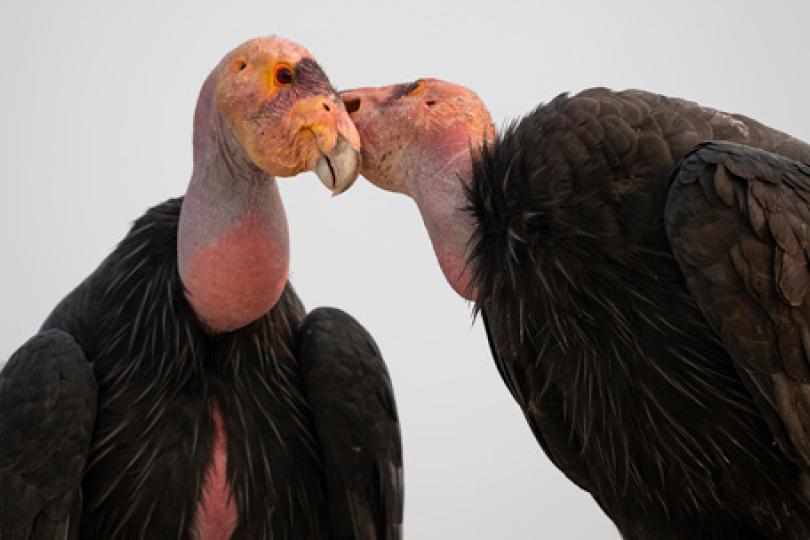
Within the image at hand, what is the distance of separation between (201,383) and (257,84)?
0.78m

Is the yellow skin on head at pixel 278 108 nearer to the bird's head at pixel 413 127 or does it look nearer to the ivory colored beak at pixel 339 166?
the ivory colored beak at pixel 339 166

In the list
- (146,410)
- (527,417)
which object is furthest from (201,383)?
(527,417)

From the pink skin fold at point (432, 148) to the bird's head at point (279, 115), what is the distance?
349 millimetres

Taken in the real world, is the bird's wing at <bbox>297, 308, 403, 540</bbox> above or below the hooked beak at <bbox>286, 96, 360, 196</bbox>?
below

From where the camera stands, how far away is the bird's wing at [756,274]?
113 inches

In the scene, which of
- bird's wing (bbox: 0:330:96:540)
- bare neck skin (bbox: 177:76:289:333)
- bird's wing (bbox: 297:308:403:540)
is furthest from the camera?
bird's wing (bbox: 297:308:403:540)

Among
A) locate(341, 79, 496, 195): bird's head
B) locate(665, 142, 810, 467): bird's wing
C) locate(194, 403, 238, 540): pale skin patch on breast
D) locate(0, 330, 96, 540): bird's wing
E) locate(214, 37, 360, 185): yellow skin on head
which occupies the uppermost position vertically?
locate(214, 37, 360, 185): yellow skin on head

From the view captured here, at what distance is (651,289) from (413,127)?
790 millimetres

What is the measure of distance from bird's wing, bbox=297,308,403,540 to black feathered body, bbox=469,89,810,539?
0.38 metres

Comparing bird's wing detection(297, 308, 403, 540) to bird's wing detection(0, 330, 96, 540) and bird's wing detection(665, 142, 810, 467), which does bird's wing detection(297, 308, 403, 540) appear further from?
bird's wing detection(665, 142, 810, 467)

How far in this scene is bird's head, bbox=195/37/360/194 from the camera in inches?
119

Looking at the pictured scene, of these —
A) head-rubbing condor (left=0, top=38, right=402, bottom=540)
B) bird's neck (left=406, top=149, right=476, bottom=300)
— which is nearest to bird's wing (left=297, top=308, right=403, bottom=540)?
head-rubbing condor (left=0, top=38, right=402, bottom=540)

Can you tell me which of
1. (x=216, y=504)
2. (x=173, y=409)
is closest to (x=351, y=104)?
(x=173, y=409)

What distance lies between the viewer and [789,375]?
2879mm
